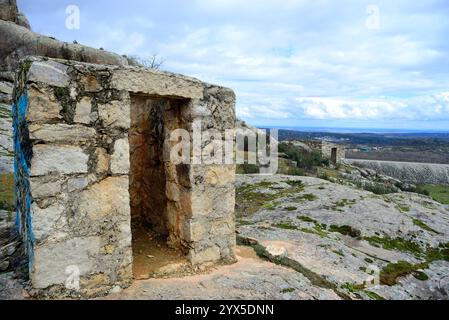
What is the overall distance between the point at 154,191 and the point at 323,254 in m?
3.04

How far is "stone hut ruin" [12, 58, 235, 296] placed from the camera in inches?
141

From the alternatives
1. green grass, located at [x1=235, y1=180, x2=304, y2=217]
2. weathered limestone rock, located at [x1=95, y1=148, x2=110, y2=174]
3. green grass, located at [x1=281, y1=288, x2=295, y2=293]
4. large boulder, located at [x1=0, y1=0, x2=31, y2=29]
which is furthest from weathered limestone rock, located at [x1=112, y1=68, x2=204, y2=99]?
large boulder, located at [x1=0, y1=0, x2=31, y2=29]

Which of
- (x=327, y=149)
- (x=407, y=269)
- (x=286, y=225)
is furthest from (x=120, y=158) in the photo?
(x=327, y=149)

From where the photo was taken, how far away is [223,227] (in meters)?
5.18

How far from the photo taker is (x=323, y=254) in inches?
246

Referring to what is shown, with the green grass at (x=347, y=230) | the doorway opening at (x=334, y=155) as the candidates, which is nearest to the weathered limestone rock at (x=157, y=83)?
the green grass at (x=347, y=230)

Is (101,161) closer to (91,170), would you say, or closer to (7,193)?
(91,170)

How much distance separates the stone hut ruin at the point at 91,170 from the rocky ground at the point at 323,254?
0.42m

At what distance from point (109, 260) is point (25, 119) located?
170cm

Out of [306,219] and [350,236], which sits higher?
[306,219]

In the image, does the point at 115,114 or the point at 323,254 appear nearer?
the point at 115,114

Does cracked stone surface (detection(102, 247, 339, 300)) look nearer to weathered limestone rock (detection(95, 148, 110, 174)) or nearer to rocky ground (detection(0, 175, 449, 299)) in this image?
rocky ground (detection(0, 175, 449, 299))
